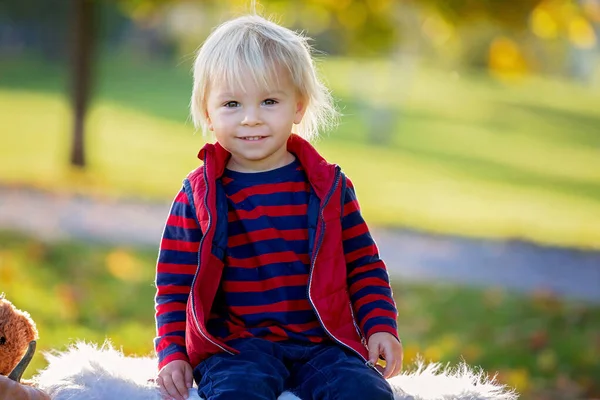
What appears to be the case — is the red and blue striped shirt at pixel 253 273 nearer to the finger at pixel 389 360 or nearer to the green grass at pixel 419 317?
the finger at pixel 389 360

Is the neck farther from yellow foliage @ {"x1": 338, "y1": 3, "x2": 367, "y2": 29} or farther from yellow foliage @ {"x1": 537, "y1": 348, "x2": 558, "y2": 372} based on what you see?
yellow foliage @ {"x1": 338, "y1": 3, "x2": 367, "y2": 29}

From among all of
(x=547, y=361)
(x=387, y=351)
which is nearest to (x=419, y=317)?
(x=547, y=361)

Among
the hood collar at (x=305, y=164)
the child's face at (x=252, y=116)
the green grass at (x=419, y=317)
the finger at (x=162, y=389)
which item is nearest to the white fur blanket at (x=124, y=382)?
the finger at (x=162, y=389)

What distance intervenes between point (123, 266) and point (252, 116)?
4.48 meters

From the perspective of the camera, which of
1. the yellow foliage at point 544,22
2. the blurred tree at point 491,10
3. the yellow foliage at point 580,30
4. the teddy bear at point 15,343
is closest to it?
the teddy bear at point 15,343

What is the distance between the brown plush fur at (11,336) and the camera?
2.57 metres

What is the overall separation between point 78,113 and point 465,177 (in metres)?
9.34

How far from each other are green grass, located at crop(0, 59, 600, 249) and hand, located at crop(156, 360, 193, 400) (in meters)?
7.40

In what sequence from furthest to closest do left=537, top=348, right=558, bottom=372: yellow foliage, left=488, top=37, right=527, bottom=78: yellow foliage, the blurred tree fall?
1. left=488, top=37, right=527, bottom=78: yellow foliage
2. the blurred tree
3. left=537, top=348, right=558, bottom=372: yellow foliage

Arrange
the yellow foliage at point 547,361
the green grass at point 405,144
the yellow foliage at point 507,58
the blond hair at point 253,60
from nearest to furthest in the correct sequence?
the blond hair at point 253,60
the yellow foliage at point 547,361
the yellow foliage at point 507,58
the green grass at point 405,144

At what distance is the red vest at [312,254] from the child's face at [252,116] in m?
0.11

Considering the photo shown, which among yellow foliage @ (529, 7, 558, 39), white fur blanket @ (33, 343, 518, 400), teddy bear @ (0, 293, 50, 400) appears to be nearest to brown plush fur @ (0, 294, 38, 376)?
teddy bear @ (0, 293, 50, 400)

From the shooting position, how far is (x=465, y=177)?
17938 millimetres

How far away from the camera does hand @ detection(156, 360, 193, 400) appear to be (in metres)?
2.63
